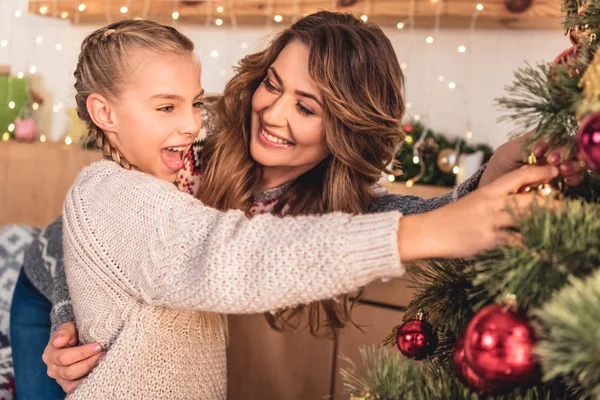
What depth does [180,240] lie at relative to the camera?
88cm

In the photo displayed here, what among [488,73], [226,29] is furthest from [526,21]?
[226,29]

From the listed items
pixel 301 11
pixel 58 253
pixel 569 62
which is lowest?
pixel 58 253

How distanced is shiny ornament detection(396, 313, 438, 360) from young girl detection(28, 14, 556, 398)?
0.34 feet

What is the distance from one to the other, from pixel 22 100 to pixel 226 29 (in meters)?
1.05

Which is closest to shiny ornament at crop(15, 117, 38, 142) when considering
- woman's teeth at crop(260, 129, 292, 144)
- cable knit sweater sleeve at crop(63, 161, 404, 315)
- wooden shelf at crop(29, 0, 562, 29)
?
wooden shelf at crop(29, 0, 562, 29)

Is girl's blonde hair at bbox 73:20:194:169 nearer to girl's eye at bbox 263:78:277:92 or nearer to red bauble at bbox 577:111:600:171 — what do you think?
girl's eye at bbox 263:78:277:92

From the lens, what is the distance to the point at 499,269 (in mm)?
569

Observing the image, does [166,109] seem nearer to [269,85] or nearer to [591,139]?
[269,85]

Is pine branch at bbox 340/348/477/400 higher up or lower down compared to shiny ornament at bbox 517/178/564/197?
lower down

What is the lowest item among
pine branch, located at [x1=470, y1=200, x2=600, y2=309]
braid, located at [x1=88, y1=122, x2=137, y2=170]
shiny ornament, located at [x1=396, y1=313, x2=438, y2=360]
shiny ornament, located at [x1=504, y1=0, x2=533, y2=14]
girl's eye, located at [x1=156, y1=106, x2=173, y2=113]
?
shiny ornament, located at [x1=396, y1=313, x2=438, y2=360]

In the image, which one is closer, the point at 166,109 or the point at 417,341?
the point at 417,341

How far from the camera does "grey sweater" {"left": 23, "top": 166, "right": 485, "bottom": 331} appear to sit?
1331 millimetres

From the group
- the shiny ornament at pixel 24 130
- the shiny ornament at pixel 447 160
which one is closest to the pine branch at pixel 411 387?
the shiny ornament at pixel 447 160

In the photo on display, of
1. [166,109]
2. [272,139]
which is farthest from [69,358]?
[272,139]
